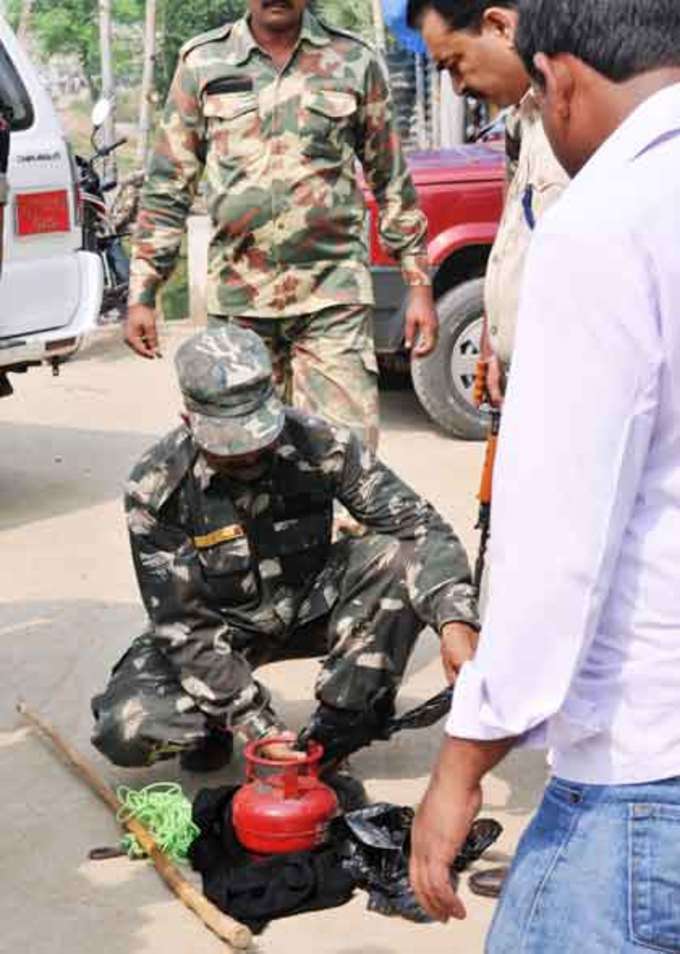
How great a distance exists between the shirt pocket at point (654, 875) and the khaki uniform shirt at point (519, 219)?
8.04ft

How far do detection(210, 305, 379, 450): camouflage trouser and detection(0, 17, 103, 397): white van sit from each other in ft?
8.23

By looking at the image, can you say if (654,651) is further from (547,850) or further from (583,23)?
(583,23)

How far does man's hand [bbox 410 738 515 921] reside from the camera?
6.29 feet

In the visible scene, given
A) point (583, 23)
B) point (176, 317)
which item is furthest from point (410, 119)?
point (583, 23)

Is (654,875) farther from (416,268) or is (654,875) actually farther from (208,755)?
(416,268)

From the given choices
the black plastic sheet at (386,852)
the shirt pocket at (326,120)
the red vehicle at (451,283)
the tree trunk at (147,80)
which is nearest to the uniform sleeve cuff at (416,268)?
the shirt pocket at (326,120)

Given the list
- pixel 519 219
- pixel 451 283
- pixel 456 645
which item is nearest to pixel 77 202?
pixel 451 283

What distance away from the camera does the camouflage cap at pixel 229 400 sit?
4199 mm

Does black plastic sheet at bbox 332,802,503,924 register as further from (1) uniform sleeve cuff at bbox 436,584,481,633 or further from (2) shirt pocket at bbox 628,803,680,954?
(2) shirt pocket at bbox 628,803,680,954

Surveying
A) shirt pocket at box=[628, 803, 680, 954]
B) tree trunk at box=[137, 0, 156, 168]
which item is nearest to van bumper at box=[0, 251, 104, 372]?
shirt pocket at box=[628, 803, 680, 954]

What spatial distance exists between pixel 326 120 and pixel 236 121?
247 millimetres

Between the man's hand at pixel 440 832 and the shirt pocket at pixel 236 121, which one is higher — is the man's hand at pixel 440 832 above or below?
above

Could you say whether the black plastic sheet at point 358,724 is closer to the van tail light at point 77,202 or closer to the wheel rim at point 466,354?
the van tail light at point 77,202

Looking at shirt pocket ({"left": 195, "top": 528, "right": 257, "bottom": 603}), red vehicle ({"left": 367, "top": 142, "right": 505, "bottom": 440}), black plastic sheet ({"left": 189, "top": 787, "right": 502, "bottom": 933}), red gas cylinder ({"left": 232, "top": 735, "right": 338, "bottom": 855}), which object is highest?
shirt pocket ({"left": 195, "top": 528, "right": 257, "bottom": 603})
